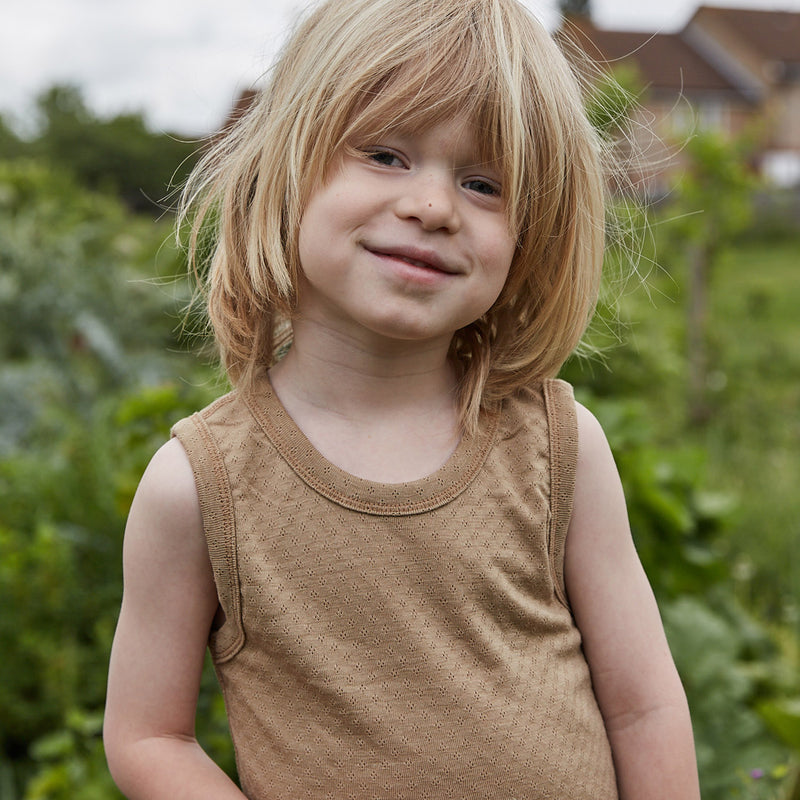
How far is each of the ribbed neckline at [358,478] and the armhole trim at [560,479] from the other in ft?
0.35

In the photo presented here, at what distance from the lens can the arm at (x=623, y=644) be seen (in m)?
1.38

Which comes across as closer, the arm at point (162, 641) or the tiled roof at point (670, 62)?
the arm at point (162, 641)

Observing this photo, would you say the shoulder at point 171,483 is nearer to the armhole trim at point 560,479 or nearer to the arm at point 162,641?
the arm at point 162,641

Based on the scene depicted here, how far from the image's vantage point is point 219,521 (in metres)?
1.24

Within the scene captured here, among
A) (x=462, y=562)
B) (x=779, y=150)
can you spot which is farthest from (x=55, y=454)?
(x=779, y=150)

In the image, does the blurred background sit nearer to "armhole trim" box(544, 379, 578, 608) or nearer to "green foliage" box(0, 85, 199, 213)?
"armhole trim" box(544, 379, 578, 608)

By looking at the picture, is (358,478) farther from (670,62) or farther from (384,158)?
(670,62)

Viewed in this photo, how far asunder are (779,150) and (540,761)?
39.5 m

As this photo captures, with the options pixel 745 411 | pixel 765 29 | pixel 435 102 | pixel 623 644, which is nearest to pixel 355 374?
pixel 435 102

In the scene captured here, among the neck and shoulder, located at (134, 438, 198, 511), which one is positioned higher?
the neck

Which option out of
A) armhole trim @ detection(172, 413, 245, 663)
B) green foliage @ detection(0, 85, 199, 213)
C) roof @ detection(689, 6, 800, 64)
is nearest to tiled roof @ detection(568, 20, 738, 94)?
roof @ detection(689, 6, 800, 64)

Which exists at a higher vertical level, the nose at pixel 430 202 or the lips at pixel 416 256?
the nose at pixel 430 202

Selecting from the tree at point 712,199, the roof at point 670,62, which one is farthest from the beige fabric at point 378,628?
the roof at point 670,62

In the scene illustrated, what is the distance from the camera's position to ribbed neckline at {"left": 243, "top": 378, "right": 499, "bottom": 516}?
1270 millimetres
